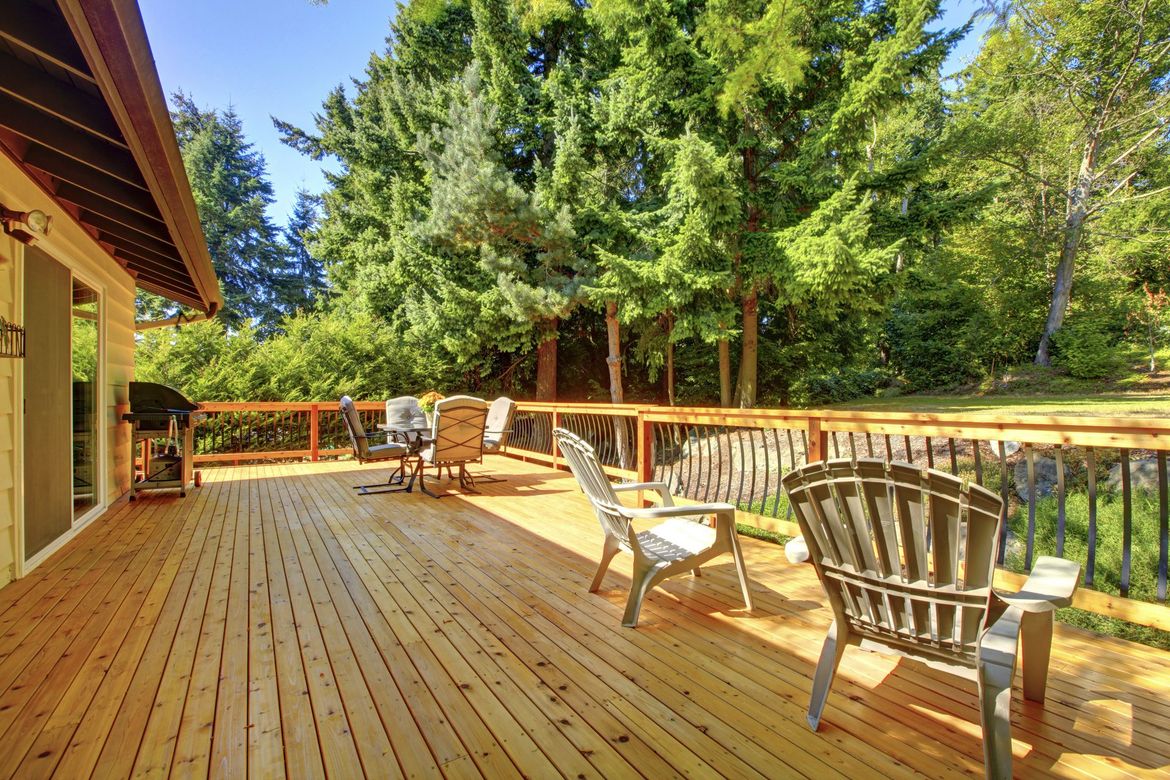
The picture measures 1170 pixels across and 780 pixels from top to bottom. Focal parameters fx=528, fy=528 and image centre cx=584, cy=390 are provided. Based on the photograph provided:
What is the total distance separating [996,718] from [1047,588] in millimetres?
435

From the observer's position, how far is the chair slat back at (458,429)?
5.54 metres

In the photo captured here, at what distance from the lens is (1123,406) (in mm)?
9852

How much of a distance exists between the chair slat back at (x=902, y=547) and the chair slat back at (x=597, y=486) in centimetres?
106

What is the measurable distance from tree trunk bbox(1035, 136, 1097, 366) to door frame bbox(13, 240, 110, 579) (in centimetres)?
2123


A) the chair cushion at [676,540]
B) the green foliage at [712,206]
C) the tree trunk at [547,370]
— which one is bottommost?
the chair cushion at [676,540]

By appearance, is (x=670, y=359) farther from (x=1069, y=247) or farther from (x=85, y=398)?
(x=1069, y=247)

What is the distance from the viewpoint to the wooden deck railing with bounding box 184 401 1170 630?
2.32 m

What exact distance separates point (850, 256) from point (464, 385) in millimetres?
9708

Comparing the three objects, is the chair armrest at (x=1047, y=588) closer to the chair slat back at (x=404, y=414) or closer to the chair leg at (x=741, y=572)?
the chair leg at (x=741, y=572)

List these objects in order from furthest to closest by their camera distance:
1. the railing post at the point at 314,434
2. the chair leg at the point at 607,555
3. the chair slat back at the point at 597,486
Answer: the railing post at the point at 314,434 → the chair leg at the point at 607,555 → the chair slat back at the point at 597,486

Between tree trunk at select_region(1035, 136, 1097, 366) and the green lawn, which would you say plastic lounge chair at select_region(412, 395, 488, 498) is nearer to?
the green lawn

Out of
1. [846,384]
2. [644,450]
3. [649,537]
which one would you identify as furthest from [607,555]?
[846,384]

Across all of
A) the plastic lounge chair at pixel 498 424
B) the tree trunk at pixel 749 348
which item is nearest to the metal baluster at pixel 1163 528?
the plastic lounge chair at pixel 498 424

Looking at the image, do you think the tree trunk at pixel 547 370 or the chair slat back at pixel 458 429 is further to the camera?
the tree trunk at pixel 547 370
